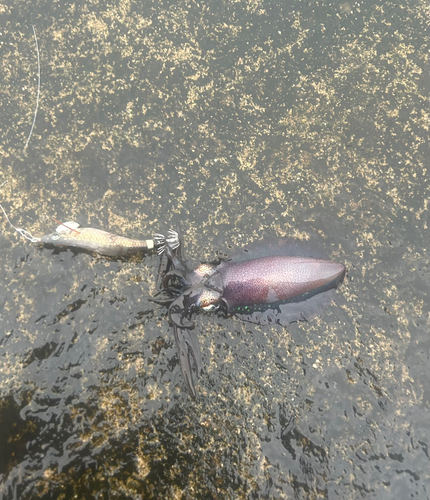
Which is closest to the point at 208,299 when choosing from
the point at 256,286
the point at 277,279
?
the point at 256,286

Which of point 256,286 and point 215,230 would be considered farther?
point 215,230

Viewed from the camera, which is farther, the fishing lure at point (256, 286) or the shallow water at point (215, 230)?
the fishing lure at point (256, 286)

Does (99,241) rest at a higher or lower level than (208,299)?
higher

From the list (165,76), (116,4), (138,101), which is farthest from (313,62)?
(116,4)

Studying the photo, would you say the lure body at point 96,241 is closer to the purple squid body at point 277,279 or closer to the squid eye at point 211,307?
the squid eye at point 211,307

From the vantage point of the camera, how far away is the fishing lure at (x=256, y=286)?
3.68m

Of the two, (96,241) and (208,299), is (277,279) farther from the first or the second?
(96,241)

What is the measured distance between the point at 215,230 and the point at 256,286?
0.74m

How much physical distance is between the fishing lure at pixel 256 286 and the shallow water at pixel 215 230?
16 cm

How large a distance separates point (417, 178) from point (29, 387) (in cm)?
462

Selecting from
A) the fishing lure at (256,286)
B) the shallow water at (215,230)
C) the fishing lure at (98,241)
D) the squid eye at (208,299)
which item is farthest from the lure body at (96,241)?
the squid eye at (208,299)

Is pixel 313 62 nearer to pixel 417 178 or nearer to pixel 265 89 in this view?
pixel 265 89

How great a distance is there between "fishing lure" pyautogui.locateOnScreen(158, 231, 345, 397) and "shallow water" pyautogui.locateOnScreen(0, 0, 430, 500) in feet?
0.51

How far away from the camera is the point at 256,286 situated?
3738 millimetres
